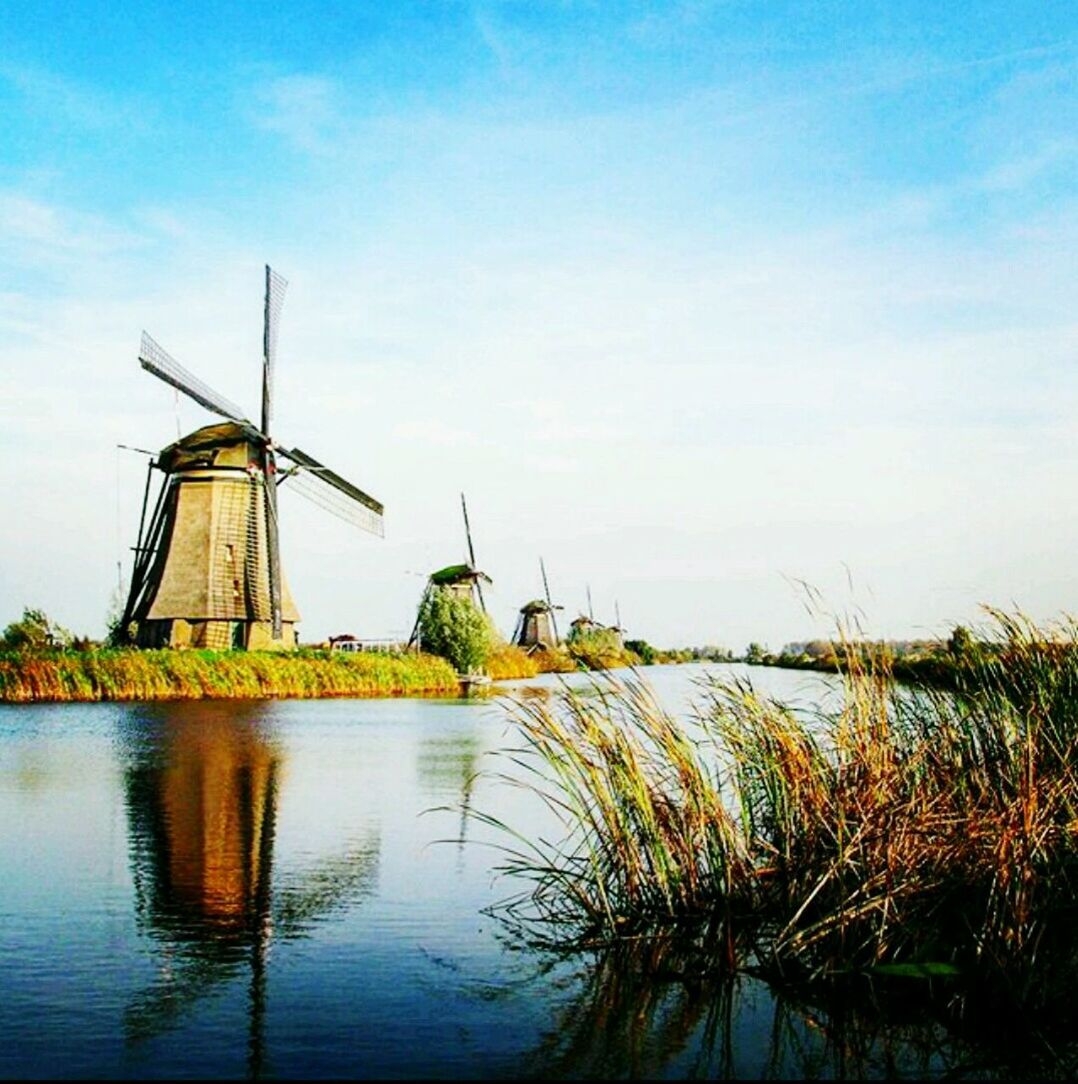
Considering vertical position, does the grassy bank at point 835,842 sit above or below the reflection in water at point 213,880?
above

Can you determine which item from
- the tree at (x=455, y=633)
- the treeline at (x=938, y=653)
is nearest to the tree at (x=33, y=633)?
the tree at (x=455, y=633)

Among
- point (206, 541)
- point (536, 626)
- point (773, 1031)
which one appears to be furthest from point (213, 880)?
point (536, 626)

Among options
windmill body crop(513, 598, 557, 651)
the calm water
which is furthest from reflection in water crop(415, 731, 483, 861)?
windmill body crop(513, 598, 557, 651)

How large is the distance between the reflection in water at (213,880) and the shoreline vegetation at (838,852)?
5.21 feet

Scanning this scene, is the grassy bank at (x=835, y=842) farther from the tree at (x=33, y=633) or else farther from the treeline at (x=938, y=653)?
the tree at (x=33, y=633)

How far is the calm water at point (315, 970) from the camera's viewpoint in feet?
16.4

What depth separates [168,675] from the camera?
30016 mm

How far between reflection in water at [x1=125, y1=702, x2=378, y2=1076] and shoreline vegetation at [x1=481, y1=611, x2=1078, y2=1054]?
62.6 inches

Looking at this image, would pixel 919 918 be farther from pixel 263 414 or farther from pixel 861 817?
pixel 263 414

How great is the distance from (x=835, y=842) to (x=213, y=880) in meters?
4.85

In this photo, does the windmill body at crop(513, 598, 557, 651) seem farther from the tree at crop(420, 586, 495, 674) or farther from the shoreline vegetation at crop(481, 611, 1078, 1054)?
the shoreline vegetation at crop(481, 611, 1078, 1054)

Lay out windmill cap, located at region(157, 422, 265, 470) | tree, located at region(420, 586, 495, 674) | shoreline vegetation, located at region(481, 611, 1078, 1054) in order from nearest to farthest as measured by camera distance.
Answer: shoreline vegetation, located at region(481, 611, 1078, 1054)
windmill cap, located at region(157, 422, 265, 470)
tree, located at region(420, 586, 495, 674)

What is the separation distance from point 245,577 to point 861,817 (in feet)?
99.0

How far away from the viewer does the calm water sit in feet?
16.4
